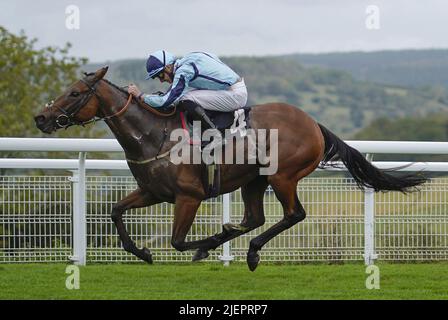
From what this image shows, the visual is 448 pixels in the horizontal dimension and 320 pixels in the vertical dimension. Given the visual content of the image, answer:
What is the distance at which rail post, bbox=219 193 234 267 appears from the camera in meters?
9.88

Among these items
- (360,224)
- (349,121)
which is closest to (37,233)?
(360,224)

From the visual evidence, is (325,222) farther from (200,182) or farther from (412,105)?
(412,105)

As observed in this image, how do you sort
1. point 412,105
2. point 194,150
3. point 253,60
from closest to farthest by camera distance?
point 194,150, point 412,105, point 253,60

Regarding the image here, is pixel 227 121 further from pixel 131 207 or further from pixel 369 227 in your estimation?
pixel 369 227

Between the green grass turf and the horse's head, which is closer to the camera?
the green grass turf

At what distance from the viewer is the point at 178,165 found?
8117 mm

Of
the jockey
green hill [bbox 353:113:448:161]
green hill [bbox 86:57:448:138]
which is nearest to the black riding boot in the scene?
the jockey

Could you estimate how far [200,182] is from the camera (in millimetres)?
8195

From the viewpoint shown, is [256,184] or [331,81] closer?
[256,184]

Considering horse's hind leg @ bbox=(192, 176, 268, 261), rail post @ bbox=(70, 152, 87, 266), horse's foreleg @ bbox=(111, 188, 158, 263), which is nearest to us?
horse's foreleg @ bbox=(111, 188, 158, 263)

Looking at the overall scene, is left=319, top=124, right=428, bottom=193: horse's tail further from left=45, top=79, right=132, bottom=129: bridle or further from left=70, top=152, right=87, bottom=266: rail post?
left=70, top=152, right=87, bottom=266: rail post

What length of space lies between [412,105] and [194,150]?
121 meters
